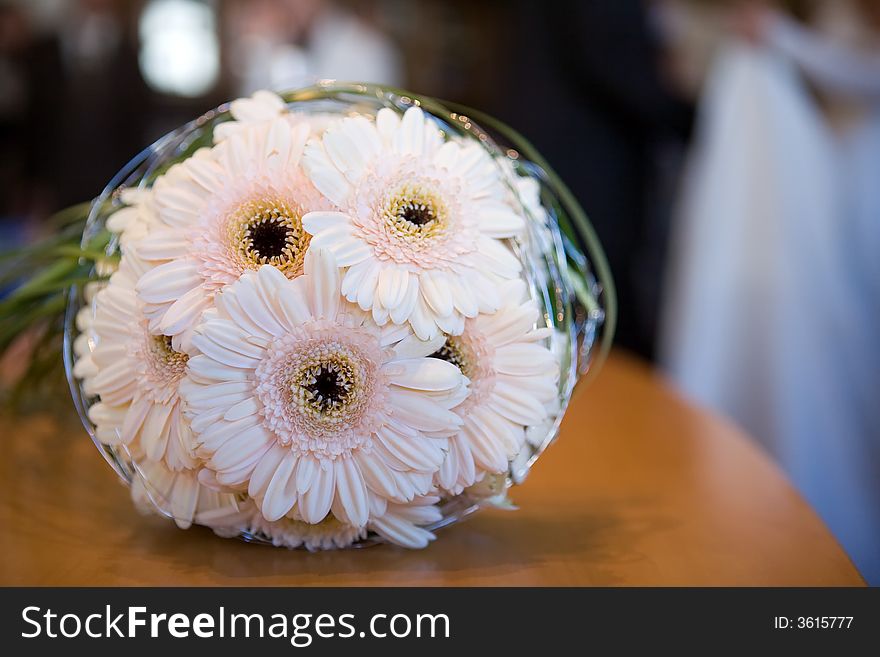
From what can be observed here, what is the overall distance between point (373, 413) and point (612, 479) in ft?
1.06

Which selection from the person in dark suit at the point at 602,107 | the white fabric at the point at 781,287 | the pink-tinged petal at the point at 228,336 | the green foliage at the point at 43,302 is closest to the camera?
the pink-tinged petal at the point at 228,336

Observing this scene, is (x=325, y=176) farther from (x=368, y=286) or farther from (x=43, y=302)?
(x=43, y=302)

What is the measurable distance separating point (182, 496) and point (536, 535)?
226mm

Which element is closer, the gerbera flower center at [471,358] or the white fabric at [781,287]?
the gerbera flower center at [471,358]

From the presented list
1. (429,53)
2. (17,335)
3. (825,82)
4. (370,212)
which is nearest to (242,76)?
(429,53)

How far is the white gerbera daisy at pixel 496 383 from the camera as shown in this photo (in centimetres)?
47

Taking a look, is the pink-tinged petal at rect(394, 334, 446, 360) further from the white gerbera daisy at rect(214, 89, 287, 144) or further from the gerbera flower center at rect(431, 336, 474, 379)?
the white gerbera daisy at rect(214, 89, 287, 144)

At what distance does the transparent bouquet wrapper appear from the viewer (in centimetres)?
52

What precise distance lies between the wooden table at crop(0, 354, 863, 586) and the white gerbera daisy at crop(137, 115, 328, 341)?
151 mm

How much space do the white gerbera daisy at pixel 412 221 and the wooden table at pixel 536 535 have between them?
16 centimetres

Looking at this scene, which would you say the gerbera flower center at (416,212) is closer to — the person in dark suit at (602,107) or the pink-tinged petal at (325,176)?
the pink-tinged petal at (325,176)

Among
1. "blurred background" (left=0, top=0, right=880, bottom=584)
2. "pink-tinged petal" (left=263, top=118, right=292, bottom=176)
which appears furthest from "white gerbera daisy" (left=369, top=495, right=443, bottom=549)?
"blurred background" (left=0, top=0, right=880, bottom=584)

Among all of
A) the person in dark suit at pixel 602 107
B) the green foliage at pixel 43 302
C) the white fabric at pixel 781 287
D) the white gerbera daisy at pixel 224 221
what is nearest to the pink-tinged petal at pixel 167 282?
the white gerbera daisy at pixel 224 221
